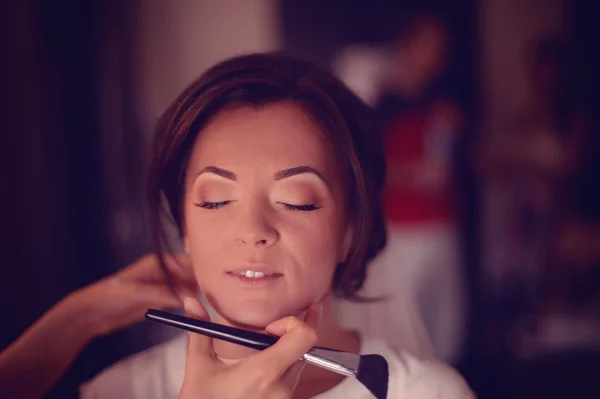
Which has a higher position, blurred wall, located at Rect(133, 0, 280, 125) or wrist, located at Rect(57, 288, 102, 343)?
blurred wall, located at Rect(133, 0, 280, 125)

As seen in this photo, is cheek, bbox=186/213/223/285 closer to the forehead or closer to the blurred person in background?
the forehead

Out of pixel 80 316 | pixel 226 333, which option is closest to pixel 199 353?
pixel 226 333

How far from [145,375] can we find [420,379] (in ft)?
1.09

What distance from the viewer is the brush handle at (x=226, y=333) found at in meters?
0.52

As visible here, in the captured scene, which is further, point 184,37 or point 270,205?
point 184,37

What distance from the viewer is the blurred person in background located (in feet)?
2.23

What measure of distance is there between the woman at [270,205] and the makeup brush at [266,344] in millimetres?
14

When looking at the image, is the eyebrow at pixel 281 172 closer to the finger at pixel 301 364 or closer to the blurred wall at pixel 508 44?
the finger at pixel 301 364

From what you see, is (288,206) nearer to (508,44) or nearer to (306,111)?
(306,111)

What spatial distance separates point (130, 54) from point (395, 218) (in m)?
0.40

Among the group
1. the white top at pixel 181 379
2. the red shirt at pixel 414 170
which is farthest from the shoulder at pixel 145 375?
the red shirt at pixel 414 170

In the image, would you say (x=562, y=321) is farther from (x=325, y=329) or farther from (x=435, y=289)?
(x=325, y=329)

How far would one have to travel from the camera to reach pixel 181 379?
62 cm

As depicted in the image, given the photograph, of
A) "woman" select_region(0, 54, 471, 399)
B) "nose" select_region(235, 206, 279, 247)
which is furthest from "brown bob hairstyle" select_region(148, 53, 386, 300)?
"nose" select_region(235, 206, 279, 247)
